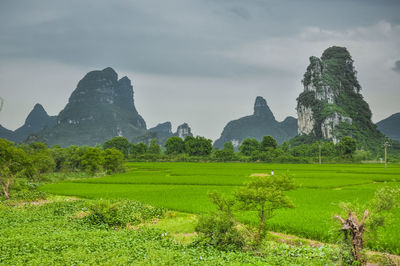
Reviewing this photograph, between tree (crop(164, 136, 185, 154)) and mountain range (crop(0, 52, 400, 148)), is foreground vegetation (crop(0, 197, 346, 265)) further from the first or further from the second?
mountain range (crop(0, 52, 400, 148))

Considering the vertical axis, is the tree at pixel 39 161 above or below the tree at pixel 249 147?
below

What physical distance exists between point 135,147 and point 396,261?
76.9 m

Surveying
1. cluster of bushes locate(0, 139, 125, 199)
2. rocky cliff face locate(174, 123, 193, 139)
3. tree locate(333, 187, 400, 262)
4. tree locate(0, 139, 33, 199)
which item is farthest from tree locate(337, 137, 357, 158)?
rocky cliff face locate(174, 123, 193, 139)

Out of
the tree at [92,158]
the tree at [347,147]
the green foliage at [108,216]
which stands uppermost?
the tree at [347,147]

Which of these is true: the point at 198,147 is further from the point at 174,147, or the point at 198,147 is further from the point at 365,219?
the point at 365,219

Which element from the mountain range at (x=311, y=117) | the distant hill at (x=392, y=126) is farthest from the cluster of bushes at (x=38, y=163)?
the distant hill at (x=392, y=126)

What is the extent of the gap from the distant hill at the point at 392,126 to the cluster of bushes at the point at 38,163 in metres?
158

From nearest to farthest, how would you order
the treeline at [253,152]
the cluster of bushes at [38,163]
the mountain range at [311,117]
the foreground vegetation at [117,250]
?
the foreground vegetation at [117,250] → the cluster of bushes at [38,163] → the treeline at [253,152] → the mountain range at [311,117]

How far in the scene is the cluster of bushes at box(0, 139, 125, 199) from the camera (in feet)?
66.0

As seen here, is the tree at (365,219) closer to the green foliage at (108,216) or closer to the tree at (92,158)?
the green foliage at (108,216)

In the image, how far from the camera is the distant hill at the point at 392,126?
510 feet

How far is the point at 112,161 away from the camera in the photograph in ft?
139

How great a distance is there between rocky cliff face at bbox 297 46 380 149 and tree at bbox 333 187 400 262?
9923 centimetres

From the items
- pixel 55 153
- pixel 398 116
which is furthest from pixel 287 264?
pixel 398 116
